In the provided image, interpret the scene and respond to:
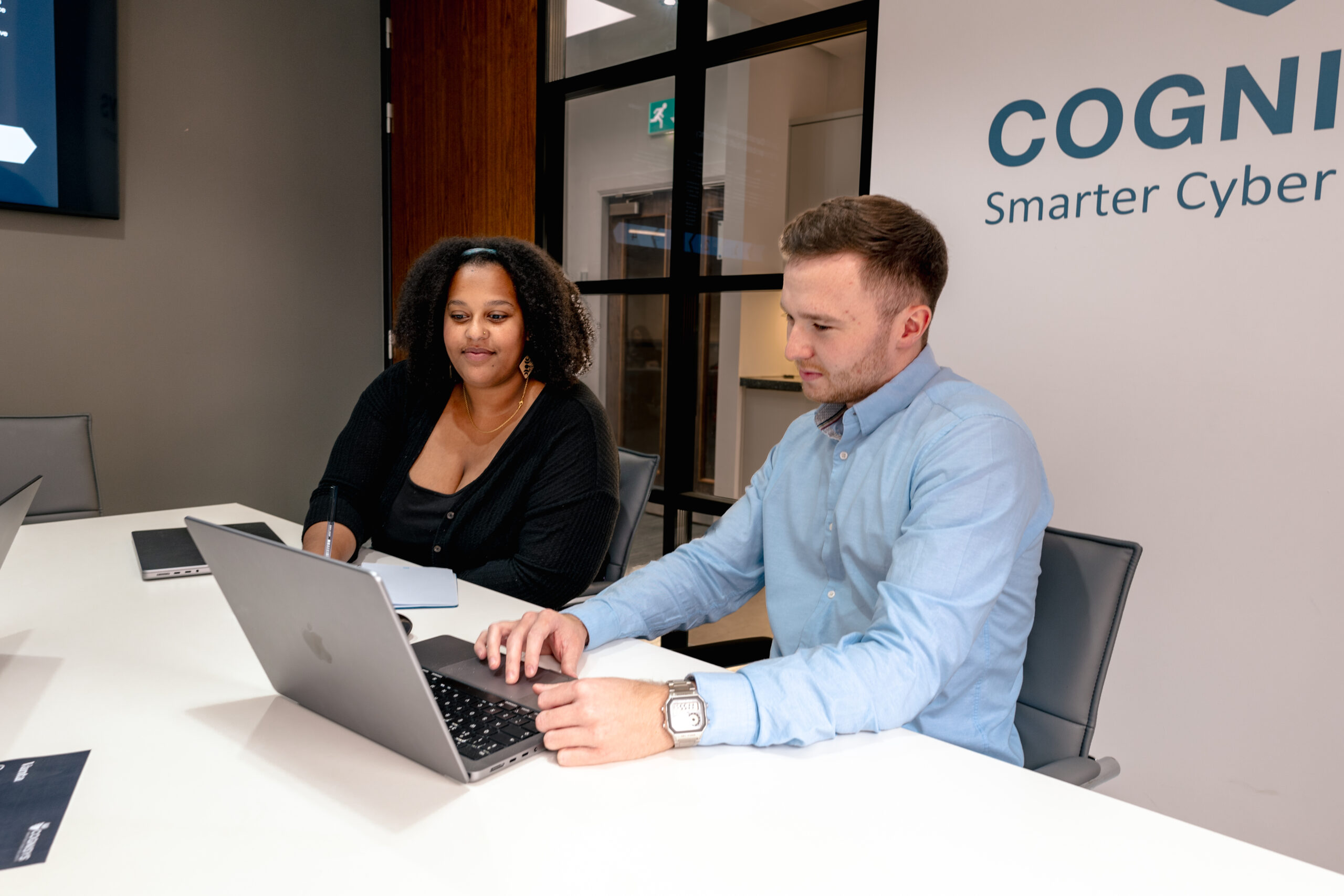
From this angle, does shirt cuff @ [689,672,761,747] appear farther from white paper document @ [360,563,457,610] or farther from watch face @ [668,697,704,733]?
white paper document @ [360,563,457,610]

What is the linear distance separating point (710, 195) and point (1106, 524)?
1806mm

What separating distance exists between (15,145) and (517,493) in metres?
2.46

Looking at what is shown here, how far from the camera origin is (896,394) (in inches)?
52.7

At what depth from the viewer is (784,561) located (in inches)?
56.9

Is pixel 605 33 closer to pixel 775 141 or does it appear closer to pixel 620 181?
pixel 620 181

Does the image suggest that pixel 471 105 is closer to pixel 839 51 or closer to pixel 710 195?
pixel 710 195

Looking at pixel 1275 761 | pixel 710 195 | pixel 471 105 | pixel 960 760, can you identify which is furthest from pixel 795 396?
pixel 960 760

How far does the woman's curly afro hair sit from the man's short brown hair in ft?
2.94

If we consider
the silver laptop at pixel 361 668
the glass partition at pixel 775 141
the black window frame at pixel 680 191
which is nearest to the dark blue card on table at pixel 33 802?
the silver laptop at pixel 361 668

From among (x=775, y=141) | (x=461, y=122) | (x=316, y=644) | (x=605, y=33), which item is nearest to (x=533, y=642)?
(x=316, y=644)

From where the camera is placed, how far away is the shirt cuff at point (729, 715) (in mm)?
943

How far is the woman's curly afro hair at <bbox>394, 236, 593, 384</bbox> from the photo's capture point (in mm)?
2102

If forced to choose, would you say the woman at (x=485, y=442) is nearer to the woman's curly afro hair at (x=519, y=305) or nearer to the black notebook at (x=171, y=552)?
the woman's curly afro hair at (x=519, y=305)

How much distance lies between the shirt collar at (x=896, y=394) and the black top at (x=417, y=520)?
3.26 ft
